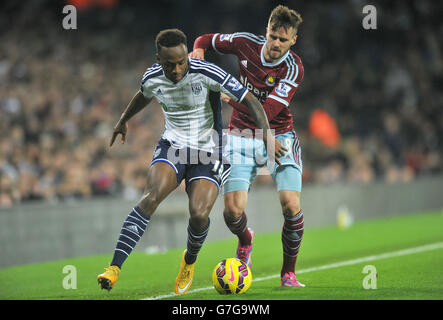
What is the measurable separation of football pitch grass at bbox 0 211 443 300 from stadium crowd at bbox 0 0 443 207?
226 centimetres

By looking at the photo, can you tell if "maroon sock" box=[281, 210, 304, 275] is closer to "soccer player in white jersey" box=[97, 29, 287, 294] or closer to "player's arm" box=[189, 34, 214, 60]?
"soccer player in white jersey" box=[97, 29, 287, 294]

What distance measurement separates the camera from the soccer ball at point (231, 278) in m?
6.53

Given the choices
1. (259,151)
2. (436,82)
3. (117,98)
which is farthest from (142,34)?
(259,151)

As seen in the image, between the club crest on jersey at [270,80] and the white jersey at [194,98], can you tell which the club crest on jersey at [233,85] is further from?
the club crest on jersey at [270,80]

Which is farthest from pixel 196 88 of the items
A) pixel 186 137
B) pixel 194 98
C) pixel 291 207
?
pixel 291 207

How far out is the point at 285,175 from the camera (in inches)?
273

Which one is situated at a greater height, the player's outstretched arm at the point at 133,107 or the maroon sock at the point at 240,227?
the player's outstretched arm at the point at 133,107

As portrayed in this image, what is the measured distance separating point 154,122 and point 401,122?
25.2 feet

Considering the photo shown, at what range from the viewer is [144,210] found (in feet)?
20.6

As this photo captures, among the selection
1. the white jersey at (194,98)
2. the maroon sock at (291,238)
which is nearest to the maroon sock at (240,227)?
the maroon sock at (291,238)

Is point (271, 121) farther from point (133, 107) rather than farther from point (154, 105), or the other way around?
point (154, 105)

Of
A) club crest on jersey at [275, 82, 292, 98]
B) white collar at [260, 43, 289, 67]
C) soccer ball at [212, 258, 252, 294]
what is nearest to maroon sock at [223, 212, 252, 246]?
soccer ball at [212, 258, 252, 294]

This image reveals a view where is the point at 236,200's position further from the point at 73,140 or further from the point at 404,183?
the point at 404,183

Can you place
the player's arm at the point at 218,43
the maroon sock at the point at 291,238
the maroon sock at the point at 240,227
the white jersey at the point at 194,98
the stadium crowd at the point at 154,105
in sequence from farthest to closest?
the stadium crowd at the point at 154,105, the player's arm at the point at 218,43, the maroon sock at the point at 240,227, the maroon sock at the point at 291,238, the white jersey at the point at 194,98
